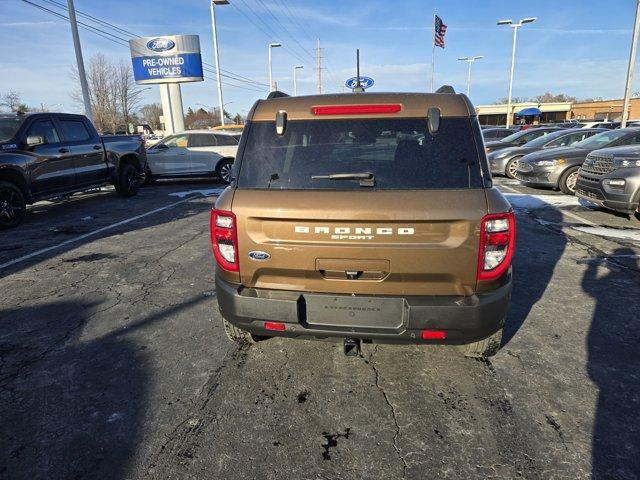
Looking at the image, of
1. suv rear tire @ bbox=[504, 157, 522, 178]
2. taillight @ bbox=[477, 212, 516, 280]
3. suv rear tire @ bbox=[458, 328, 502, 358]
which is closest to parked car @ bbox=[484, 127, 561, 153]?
suv rear tire @ bbox=[504, 157, 522, 178]

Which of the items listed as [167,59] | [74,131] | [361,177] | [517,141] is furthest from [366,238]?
[167,59]

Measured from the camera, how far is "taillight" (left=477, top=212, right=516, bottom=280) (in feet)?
8.07

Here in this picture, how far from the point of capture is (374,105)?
107 inches

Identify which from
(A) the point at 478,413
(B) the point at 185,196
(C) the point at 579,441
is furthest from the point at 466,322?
(B) the point at 185,196

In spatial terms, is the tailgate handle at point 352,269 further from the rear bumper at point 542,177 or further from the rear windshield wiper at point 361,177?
the rear bumper at point 542,177

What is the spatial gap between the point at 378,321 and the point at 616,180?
6801 millimetres

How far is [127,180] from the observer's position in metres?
11.3

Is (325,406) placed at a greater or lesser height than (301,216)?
lesser

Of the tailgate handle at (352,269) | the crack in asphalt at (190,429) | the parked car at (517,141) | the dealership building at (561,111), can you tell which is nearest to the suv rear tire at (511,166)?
the parked car at (517,141)

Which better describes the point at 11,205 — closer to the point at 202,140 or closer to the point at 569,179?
the point at 202,140

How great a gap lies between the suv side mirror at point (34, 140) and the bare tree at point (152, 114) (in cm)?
7901

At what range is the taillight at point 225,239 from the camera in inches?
106

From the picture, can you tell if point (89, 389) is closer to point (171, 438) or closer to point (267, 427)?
point (171, 438)

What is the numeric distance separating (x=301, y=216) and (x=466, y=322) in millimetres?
1186
